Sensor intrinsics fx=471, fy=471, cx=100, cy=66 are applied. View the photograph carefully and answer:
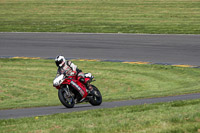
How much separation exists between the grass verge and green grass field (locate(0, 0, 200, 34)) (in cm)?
2187

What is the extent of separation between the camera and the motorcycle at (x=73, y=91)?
39.8ft

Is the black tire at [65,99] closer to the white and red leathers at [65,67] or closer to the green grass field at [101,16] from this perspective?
the white and red leathers at [65,67]

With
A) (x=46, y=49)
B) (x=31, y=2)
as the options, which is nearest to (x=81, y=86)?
(x=46, y=49)

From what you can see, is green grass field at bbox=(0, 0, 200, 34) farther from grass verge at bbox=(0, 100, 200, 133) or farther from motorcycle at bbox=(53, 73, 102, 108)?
grass verge at bbox=(0, 100, 200, 133)

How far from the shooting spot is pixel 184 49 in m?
25.1

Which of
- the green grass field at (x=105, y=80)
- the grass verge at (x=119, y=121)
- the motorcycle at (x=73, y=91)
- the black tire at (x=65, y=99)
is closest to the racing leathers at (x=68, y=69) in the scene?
the motorcycle at (x=73, y=91)

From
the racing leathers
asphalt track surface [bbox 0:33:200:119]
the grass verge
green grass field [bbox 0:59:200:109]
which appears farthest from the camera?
asphalt track surface [bbox 0:33:200:119]

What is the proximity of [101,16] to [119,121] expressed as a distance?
31333mm

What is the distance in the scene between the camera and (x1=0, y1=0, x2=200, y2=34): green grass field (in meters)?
33.9

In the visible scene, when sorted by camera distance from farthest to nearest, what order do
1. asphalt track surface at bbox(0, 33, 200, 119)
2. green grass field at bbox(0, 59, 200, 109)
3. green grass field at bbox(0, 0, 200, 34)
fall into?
green grass field at bbox(0, 0, 200, 34), asphalt track surface at bbox(0, 33, 200, 119), green grass field at bbox(0, 59, 200, 109)

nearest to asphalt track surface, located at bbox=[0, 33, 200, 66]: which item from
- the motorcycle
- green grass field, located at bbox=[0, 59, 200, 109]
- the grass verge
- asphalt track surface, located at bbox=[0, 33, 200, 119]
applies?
asphalt track surface, located at bbox=[0, 33, 200, 119]

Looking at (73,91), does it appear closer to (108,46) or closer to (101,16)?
(108,46)

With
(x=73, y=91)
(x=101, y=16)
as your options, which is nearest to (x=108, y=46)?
(x=101, y=16)

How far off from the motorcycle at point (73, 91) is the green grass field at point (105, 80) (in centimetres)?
167
